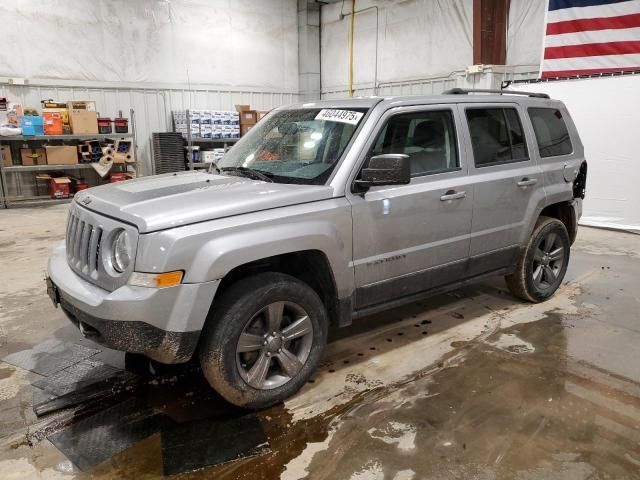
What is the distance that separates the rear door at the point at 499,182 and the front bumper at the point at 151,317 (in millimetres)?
2192

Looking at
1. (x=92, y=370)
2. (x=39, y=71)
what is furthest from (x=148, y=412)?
(x=39, y=71)

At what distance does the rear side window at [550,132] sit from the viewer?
4.23 meters

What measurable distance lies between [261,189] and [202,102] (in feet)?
34.9

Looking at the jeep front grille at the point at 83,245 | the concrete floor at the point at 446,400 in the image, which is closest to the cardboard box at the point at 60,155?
the concrete floor at the point at 446,400

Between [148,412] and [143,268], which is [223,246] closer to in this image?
[143,268]

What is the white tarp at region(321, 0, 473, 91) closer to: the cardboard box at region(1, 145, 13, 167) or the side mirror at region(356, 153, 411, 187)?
the cardboard box at region(1, 145, 13, 167)

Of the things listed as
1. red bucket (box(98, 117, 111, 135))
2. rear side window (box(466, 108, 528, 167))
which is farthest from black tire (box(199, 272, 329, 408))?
red bucket (box(98, 117, 111, 135))

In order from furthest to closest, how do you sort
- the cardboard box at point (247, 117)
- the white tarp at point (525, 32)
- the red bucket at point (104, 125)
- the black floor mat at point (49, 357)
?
the cardboard box at point (247, 117)
the red bucket at point (104, 125)
the white tarp at point (525, 32)
the black floor mat at point (49, 357)

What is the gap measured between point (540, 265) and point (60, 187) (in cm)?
968

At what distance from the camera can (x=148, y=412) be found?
283 centimetres

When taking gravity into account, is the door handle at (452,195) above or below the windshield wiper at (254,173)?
below

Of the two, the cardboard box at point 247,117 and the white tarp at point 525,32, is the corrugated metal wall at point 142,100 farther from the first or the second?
the white tarp at point 525,32

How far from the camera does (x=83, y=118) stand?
10.2 metres

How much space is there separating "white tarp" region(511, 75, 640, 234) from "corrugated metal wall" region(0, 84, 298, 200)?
26.3 ft
